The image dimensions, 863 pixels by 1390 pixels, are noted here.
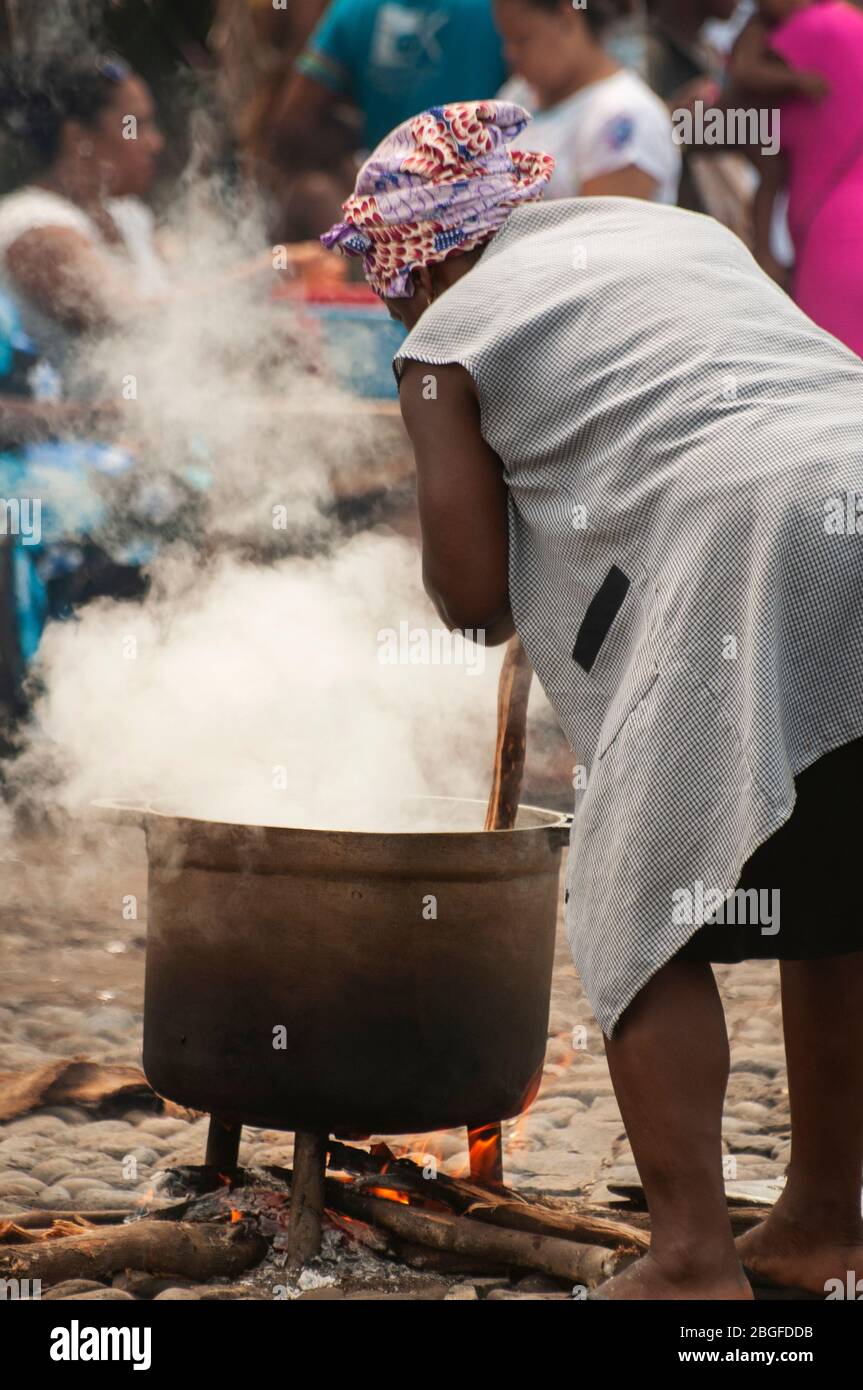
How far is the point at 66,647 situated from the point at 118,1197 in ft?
5.25

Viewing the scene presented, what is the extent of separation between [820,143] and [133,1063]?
4282 mm

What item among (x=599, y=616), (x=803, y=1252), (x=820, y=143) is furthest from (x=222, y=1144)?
(x=820, y=143)

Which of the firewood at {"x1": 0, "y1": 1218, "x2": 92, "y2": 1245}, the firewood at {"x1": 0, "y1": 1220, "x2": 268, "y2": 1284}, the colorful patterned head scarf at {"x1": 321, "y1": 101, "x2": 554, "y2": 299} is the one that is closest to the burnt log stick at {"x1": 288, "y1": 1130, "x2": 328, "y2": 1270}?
the firewood at {"x1": 0, "y1": 1220, "x2": 268, "y2": 1284}

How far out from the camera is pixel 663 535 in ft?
7.95

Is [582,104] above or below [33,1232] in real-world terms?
above

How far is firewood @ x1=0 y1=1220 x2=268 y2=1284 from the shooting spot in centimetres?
290

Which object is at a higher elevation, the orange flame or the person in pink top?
the person in pink top

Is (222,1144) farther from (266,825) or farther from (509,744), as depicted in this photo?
(509,744)

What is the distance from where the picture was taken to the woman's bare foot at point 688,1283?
2.43 metres

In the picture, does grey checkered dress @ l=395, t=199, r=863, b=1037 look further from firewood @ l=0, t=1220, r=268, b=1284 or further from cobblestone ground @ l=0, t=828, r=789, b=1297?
cobblestone ground @ l=0, t=828, r=789, b=1297

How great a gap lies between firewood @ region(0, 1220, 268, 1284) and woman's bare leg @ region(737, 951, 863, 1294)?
940mm

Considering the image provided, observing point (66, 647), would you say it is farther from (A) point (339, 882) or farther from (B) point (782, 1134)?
(B) point (782, 1134)

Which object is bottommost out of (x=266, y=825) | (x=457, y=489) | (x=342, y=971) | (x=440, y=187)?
(x=342, y=971)

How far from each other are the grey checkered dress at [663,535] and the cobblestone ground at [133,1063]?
1516 millimetres
